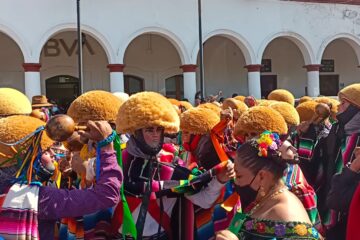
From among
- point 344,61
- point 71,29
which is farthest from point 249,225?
point 344,61

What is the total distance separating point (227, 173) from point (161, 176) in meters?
0.40

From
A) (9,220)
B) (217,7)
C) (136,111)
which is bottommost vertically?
(9,220)

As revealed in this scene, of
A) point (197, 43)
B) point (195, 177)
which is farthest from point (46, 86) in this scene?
point (195, 177)

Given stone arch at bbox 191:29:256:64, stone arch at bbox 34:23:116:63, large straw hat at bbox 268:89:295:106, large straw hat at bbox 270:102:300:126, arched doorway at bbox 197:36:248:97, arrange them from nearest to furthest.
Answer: large straw hat at bbox 270:102:300:126 → large straw hat at bbox 268:89:295:106 → stone arch at bbox 34:23:116:63 → stone arch at bbox 191:29:256:64 → arched doorway at bbox 197:36:248:97

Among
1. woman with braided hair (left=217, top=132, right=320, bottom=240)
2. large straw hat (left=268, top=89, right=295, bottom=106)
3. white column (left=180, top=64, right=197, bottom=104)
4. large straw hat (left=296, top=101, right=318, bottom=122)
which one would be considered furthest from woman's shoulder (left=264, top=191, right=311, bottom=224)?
white column (left=180, top=64, right=197, bottom=104)

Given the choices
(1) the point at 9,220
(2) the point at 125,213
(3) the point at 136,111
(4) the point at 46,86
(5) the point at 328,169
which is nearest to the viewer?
(1) the point at 9,220

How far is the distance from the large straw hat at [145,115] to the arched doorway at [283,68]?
16.2m

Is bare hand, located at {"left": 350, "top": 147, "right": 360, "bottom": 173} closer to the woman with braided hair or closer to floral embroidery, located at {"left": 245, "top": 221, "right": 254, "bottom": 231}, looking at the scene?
the woman with braided hair

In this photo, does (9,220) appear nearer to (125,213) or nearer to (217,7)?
(125,213)

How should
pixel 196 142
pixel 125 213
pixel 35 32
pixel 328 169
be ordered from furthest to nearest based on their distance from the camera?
pixel 35 32 < pixel 328 169 < pixel 196 142 < pixel 125 213

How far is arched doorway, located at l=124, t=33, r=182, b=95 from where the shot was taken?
55.7 feet

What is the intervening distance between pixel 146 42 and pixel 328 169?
1353 cm

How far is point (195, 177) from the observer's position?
9.07 feet

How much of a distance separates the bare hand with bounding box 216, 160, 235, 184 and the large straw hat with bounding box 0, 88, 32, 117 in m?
2.00
